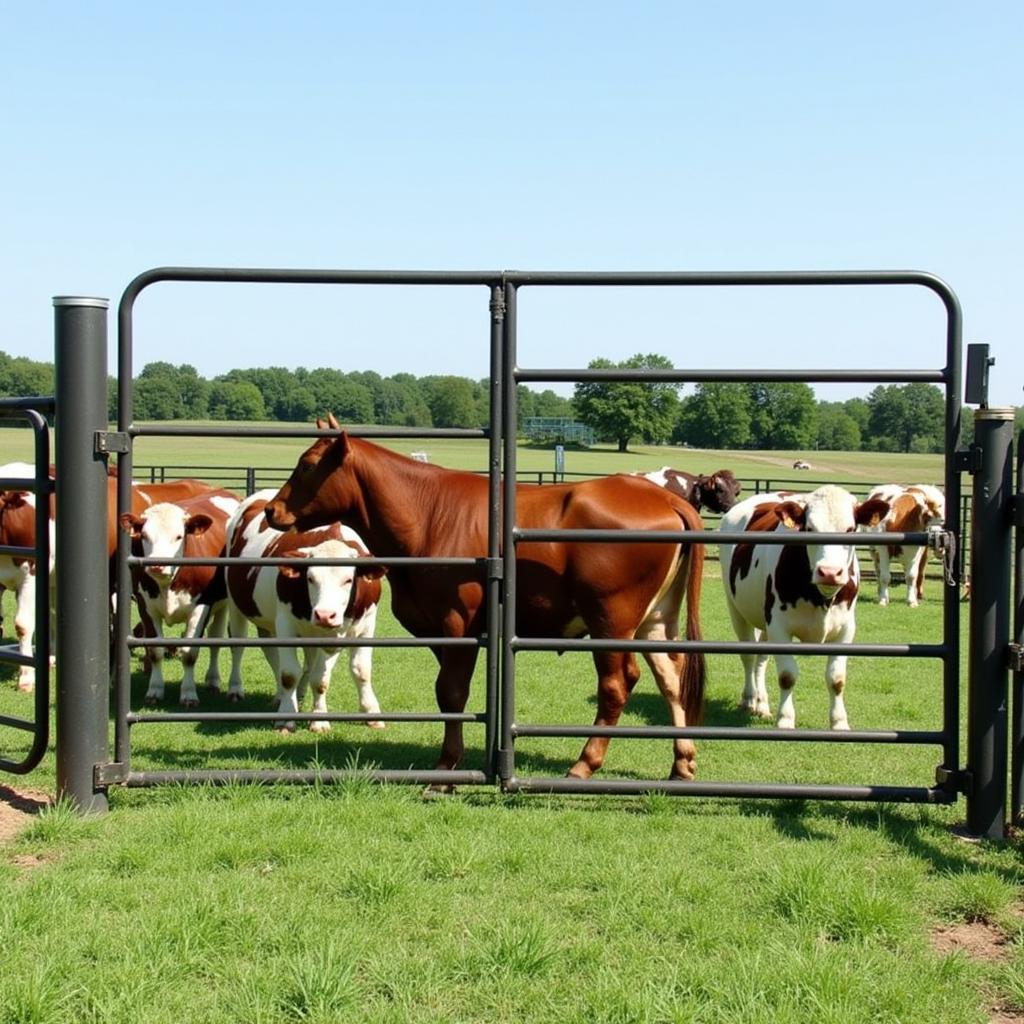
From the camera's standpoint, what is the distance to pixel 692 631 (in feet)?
21.8

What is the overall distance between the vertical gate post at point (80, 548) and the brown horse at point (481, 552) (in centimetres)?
113

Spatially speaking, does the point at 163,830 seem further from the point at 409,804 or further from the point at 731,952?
the point at 731,952

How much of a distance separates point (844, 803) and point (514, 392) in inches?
99.8

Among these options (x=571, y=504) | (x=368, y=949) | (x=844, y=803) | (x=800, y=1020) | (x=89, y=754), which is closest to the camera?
(x=800, y=1020)

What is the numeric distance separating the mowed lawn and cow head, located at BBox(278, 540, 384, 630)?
1249 mm

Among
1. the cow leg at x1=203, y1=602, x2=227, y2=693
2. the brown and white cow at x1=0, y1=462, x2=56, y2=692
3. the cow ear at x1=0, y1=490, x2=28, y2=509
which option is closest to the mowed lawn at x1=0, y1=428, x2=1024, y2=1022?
the cow leg at x1=203, y1=602, x2=227, y2=693

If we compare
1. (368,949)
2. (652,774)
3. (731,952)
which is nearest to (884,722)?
(652,774)

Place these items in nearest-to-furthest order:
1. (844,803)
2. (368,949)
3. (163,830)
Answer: (368,949)
(163,830)
(844,803)

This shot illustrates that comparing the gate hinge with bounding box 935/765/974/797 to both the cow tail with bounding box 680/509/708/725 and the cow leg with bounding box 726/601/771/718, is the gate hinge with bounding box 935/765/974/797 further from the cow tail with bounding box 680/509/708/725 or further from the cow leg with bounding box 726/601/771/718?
the cow leg with bounding box 726/601/771/718

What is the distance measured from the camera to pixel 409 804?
217 inches

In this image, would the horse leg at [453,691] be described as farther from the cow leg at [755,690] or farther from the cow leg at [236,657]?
the cow leg at [755,690]

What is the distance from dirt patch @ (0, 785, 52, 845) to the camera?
5223mm

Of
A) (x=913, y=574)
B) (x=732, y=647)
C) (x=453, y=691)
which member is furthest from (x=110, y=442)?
(x=913, y=574)

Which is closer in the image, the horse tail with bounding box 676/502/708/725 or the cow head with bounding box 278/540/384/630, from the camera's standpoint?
the horse tail with bounding box 676/502/708/725
